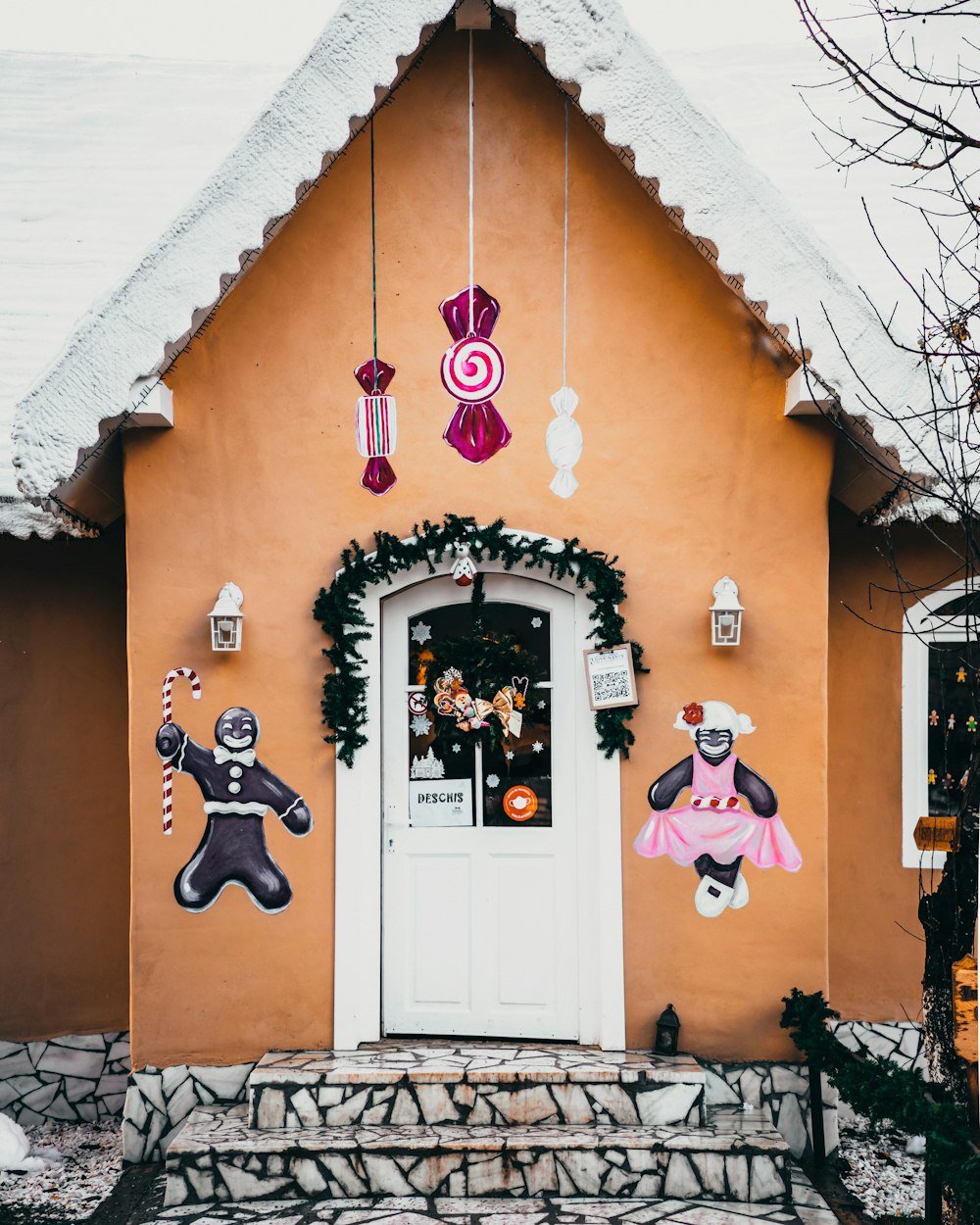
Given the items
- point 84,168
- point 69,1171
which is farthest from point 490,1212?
point 84,168

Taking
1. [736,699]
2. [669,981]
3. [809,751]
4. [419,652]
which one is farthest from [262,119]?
[669,981]

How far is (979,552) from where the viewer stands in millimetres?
4594

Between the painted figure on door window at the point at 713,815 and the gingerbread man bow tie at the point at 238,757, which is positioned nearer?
the painted figure on door window at the point at 713,815

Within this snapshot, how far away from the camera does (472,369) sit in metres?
5.97

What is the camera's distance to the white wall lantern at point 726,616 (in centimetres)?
580

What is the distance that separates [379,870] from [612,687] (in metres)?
1.65

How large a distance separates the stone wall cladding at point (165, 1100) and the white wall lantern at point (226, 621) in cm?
229

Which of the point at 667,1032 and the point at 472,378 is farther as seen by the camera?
the point at 472,378

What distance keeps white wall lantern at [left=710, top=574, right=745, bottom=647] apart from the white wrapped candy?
3.30 feet

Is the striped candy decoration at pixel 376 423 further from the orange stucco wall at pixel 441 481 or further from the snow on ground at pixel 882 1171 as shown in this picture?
the snow on ground at pixel 882 1171

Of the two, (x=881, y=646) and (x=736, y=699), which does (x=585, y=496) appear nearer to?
(x=736, y=699)

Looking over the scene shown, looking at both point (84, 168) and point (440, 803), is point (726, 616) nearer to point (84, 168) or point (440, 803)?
point (440, 803)

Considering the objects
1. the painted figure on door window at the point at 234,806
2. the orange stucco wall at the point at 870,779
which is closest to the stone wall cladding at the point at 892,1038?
the orange stucco wall at the point at 870,779

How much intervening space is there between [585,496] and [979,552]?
6.99ft
